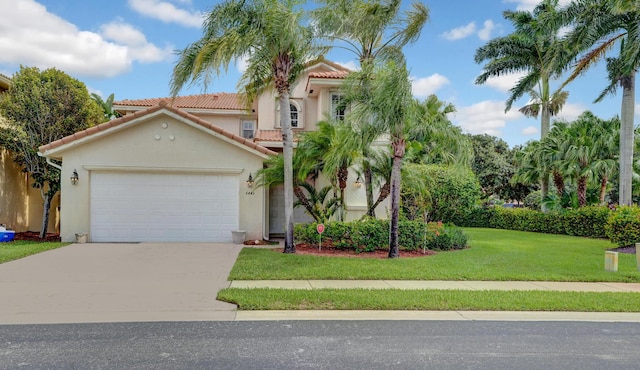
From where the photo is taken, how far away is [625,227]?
46.5ft

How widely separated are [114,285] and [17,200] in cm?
1208

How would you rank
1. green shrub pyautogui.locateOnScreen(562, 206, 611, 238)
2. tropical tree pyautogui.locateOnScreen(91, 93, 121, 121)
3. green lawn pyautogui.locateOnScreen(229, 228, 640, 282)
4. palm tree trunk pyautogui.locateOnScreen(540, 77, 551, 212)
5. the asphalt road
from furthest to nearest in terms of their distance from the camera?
1. tropical tree pyautogui.locateOnScreen(91, 93, 121, 121)
2. palm tree trunk pyautogui.locateOnScreen(540, 77, 551, 212)
3. green shrub pyautogui.locateOnScreen(562, 206, 611, 238)
4. green lawn pyautogui.locateOnScreen(229, 228, 640, 282)
5. the asphalt road

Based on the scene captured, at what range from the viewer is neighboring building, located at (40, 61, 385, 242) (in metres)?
13.6

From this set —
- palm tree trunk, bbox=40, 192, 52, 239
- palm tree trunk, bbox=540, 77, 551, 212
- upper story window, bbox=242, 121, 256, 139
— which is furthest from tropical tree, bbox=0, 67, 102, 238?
palm tree trunk, bbox=540, 77, 551, 212

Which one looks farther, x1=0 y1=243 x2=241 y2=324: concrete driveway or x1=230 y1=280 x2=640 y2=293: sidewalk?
x1=230 y1=280 x2=640 y2=293: sidewalk

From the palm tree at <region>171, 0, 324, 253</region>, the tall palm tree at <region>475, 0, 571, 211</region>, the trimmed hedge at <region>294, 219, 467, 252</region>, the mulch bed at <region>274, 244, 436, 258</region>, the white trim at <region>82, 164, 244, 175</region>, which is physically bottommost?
the mulch bed at <region>274, 244, 436, 258</region>

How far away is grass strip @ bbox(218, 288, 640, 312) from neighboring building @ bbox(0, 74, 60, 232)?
13.4m

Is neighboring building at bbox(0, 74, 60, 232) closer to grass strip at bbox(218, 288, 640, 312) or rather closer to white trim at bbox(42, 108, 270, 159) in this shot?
white trim at bbox(42, 108, 270, 159)

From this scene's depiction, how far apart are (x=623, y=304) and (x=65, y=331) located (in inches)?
340

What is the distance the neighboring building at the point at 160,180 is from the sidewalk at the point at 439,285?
6.48 m

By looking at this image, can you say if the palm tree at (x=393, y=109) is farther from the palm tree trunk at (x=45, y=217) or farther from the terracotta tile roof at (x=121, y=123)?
the palm tree trunk at (x=45, y=217)

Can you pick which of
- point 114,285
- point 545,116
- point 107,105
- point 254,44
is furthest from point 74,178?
point 545,116

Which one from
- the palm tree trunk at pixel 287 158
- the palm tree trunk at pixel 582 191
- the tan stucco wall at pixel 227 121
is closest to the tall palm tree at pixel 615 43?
the palm tree trunk at pixel 582 191

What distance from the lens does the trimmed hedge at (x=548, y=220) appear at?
18609mm
